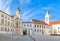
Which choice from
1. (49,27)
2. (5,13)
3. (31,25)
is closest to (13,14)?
(5,13)

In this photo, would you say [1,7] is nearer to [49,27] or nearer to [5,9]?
[5,9]

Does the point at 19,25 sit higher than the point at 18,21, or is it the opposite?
the point at 18,21

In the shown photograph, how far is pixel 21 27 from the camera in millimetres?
5469

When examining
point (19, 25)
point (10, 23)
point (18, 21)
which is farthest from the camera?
point (19, 25)

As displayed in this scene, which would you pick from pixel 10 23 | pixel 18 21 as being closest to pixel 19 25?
pixel 18 21

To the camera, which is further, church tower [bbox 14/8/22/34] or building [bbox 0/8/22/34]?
church tower [bbox 14/8/22/34]

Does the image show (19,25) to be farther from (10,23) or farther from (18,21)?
(10,23)

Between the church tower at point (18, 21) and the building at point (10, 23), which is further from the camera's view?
the church tower at point (18, 21)

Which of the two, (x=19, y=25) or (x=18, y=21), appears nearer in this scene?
(x=18, y=21)

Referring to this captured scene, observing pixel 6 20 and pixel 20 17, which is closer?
pixel 6 20

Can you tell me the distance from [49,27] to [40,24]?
1.32 ft

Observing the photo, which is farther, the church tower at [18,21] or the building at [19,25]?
the church tower at [18,21]

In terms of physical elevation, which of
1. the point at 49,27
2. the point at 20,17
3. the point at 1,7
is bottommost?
the point at 49,27

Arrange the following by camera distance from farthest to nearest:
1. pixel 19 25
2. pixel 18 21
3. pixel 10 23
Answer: pixel 19 25 → pixel 18 21 → pixel 10 23
